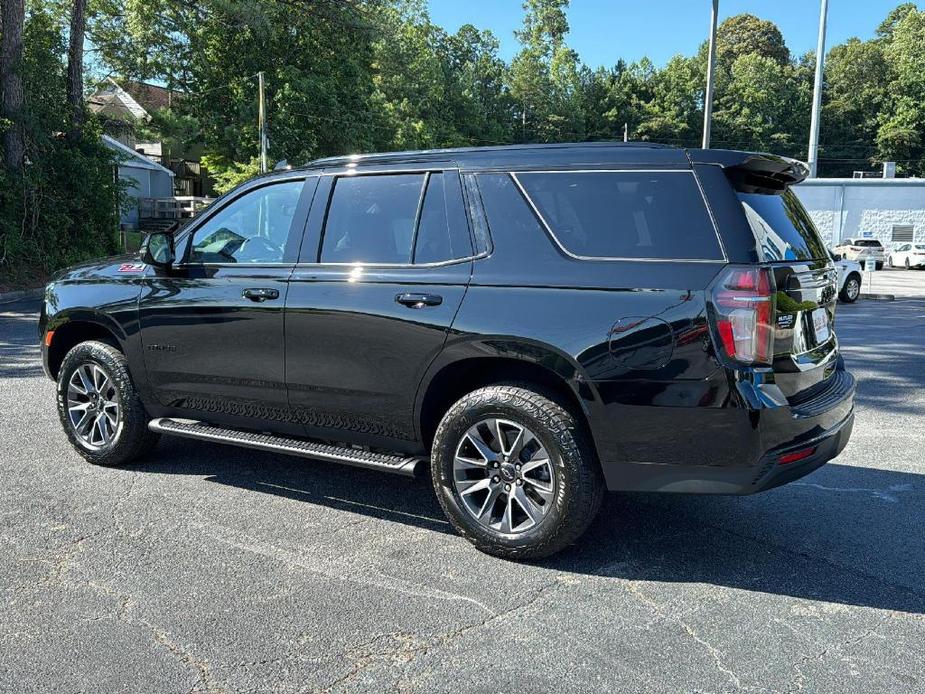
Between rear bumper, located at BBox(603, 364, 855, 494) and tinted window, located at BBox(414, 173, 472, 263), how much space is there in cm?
129

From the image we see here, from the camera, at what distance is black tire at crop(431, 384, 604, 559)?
3689 mm

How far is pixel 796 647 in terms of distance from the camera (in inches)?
122

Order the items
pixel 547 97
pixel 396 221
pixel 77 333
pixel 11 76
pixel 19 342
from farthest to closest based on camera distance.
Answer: pixel 547 97, pixel 11 76, pixel 19 342, pixel 77 333, pixel 396 221

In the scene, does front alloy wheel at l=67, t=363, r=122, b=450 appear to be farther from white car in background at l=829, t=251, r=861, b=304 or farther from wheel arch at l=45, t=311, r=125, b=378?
white car in background at l=829, t=251, r=861, b=304

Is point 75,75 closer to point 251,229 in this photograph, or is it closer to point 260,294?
point 251,229

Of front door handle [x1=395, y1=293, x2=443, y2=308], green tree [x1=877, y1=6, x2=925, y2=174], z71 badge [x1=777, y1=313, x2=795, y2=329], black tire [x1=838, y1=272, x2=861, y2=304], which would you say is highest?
green tree [x1=877, y1=6, x2=925, y2=174]

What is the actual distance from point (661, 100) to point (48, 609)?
7805 centimetres

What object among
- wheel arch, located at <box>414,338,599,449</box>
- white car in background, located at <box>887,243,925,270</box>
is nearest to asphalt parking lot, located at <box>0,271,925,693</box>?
wheel arch, located at <box>414,338,599,449</box>

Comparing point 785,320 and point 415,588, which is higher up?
point 785,320

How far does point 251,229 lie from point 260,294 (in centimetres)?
52

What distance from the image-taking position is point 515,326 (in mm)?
3768

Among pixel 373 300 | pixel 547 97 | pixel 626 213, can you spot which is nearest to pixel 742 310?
pixel 626 213

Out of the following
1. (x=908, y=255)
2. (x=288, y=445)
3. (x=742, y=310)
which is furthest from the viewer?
(x=908, y=255)

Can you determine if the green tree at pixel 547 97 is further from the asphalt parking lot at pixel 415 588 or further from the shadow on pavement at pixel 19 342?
the asphalt parking lot at pixel 415 588
